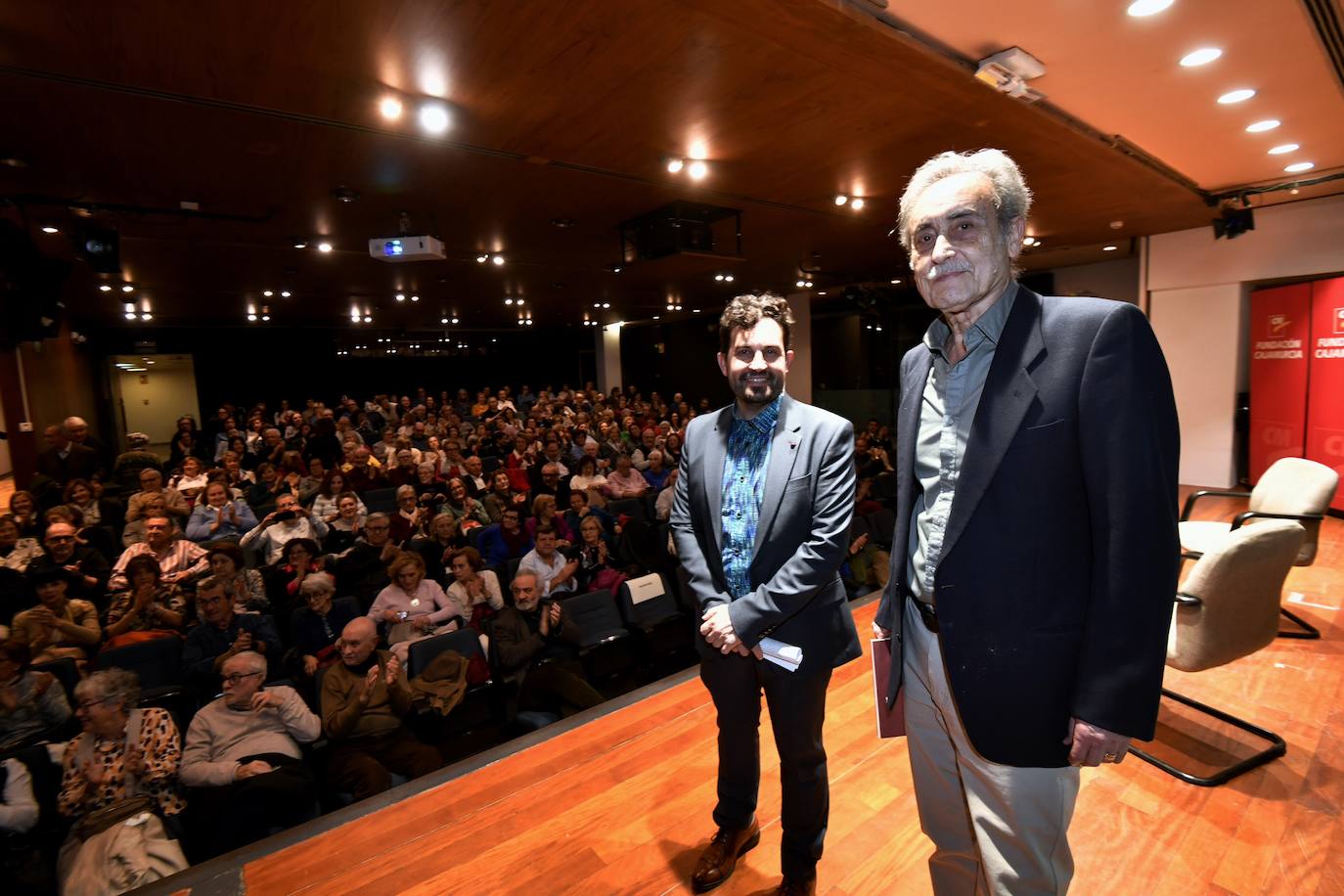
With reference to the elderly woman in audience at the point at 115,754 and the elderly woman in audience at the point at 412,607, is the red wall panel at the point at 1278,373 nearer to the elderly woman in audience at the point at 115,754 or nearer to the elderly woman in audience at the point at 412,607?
the elderly woman in audience at the point at 412,607

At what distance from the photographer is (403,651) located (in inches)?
138

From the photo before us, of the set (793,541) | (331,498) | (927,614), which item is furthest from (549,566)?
(927,614)

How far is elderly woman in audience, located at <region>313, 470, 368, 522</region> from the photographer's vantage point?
554 centimetres

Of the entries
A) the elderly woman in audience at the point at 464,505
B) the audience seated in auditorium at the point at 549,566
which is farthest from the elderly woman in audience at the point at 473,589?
the elderly woman in audience at the point at 464,505

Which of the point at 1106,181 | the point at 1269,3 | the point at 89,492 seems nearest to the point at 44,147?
the point at 89,492

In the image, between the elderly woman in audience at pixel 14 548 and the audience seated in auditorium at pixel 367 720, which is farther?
the elderly woman in audience at pixel 14 548

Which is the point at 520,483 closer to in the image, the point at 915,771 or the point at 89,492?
the point at 89,492

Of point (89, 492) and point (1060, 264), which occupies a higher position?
point (1060, 264)

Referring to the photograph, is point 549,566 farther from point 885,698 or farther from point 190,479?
point 190,479

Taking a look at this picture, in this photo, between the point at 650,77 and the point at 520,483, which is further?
the point at 520,483

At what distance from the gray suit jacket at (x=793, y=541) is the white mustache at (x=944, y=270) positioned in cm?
50

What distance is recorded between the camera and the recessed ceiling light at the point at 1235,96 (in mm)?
3621

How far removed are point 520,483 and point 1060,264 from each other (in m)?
8.46

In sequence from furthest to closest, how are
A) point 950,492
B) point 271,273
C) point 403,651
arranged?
point 271,273 → point 403,651 → point 950,492
